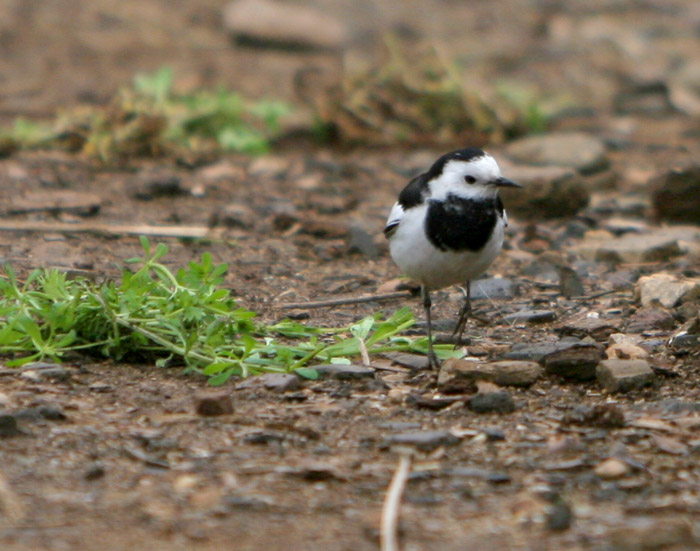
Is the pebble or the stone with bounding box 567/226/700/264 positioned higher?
the stone with bounding box 567/226/700/264

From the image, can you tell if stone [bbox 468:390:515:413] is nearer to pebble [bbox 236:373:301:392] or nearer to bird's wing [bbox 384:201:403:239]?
pebble [bbox 236:373:301:392]

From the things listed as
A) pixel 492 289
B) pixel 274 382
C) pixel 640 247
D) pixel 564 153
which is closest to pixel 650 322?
pixel 492 289

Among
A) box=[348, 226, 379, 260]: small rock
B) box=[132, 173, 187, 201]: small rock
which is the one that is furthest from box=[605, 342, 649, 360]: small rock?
box=[132, 173, 187, 201]: small rock

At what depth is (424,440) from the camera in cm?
410

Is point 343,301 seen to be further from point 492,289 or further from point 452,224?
point 452,224

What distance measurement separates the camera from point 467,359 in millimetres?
5258

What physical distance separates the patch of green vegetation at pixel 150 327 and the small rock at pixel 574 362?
2.68ft

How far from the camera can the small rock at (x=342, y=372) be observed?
4.86m

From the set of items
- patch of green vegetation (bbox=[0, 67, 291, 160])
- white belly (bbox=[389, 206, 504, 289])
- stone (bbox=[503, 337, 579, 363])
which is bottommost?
stone (bbox=[503, 337, 579, 363])

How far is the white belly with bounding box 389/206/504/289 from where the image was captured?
534 centimetres

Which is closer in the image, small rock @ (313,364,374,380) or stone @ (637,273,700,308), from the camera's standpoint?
small rock @ (313,364,374,380)

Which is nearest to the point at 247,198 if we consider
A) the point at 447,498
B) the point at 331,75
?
the point at 331,75

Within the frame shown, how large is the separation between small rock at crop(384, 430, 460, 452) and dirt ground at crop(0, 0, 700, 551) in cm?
3

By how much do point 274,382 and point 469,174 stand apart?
1614mm
